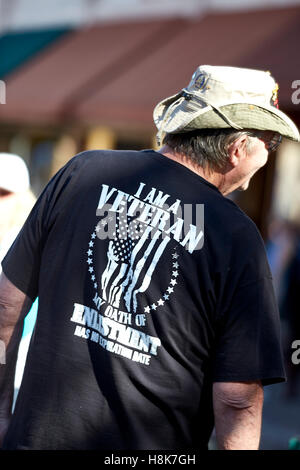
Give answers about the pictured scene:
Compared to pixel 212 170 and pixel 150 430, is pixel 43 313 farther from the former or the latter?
pixel 212 170

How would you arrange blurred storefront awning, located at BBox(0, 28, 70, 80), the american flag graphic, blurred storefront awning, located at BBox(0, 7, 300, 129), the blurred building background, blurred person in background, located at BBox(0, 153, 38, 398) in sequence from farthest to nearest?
blurred storefront awning, located at BBox(0, 28, 70, 80), blurred storefront awning, located at BBox(0, 7, 300, 129), the blurred building background, blurred person in background, located at BBox(0, 153, 38, 398), the american flag graphic

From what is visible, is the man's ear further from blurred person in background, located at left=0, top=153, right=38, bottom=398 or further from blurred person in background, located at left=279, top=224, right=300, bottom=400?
blurred person in background, located at left=279, top=224, right=300, bottom=400

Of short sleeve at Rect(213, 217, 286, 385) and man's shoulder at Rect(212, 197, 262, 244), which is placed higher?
man's shoulder at Rect(212, 197, 262, 244)

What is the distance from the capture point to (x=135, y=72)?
32.4 feet

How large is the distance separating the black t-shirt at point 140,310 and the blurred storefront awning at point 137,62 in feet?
19.5

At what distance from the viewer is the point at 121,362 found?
2031 mm

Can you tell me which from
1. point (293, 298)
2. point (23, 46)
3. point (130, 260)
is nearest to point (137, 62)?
point (23, 46)

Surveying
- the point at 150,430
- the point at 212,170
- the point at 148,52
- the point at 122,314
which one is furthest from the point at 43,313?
the point at 148,52

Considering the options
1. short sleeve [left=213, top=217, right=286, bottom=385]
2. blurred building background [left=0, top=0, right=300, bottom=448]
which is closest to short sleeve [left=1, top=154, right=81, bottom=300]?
short sleeve [left=213, top=217, right=286, bottom=385]

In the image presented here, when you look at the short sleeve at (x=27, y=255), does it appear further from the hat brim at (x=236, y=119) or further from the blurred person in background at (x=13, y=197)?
the blurred person in background at (x=13, y=197)

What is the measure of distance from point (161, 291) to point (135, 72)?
8.19 m

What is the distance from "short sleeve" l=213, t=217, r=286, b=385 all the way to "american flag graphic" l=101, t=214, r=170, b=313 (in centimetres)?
23

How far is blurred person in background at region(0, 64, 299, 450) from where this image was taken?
1965 mm

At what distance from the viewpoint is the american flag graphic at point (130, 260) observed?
2.05 metres
